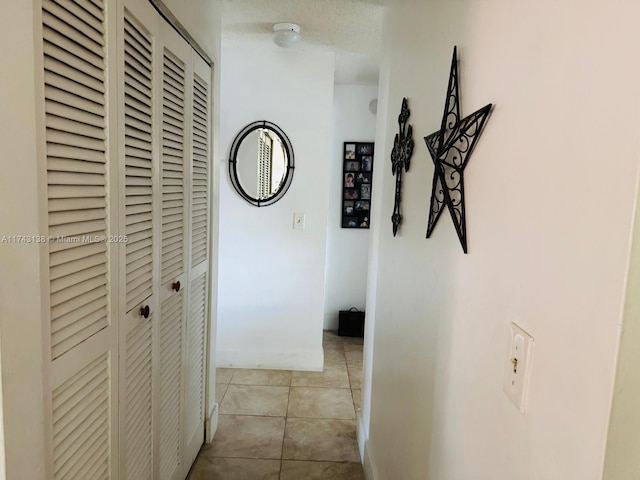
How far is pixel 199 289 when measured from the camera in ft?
6.23

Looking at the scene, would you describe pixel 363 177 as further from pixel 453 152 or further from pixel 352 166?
pixel 453 152

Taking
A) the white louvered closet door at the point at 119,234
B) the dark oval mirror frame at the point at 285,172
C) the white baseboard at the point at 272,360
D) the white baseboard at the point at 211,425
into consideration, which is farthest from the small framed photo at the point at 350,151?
the white baseboard at the point at 211,425

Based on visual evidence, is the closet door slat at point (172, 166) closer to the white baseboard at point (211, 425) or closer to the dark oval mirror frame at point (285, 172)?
the white baseboard at point (211, 425)

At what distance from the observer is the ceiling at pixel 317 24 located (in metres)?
2.04

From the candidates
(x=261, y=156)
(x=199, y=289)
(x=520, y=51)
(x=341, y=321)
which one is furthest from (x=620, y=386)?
(x=341, y=321)

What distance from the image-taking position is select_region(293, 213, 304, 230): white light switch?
2.92 meters

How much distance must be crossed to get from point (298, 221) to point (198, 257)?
1168mm

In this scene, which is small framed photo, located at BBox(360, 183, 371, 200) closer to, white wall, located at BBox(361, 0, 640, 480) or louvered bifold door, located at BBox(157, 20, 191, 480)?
louvered bifold door, located at BBox(157, 20, 191, 480)

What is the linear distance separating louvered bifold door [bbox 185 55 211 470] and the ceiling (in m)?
0.54

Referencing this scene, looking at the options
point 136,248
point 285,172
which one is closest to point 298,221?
point 285,172

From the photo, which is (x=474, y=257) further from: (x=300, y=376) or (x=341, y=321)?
(x=341, y=321)

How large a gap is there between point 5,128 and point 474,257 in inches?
33.3

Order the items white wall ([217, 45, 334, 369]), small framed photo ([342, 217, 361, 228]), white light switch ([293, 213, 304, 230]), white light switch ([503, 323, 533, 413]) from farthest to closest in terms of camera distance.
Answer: small framed photo ([342, 217, 361, 228]), white light switch ([293, 213, 304, 230]), white wall ([217, 45, 334, 369]), white light switch ([503, 323, 533, 413])

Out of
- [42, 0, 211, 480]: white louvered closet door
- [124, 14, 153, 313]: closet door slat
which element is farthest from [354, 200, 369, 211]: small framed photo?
[124, 14, 153, 313]: closet door slat
